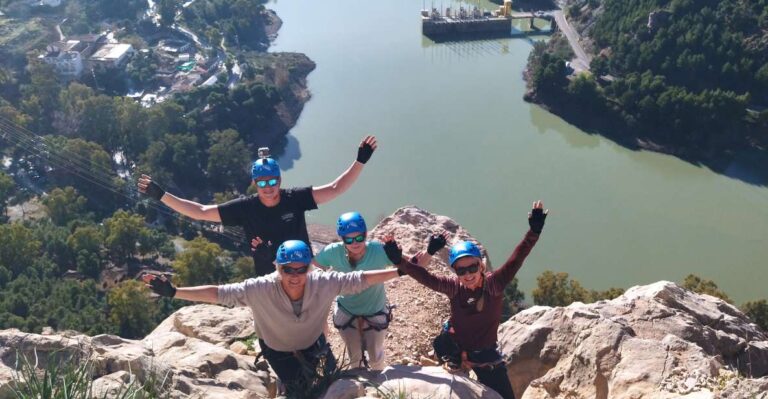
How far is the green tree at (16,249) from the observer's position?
66.6 feet

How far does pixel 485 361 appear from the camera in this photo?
4.40 meters

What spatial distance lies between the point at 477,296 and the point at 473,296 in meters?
0.02

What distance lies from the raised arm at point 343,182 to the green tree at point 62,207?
22.2 metres

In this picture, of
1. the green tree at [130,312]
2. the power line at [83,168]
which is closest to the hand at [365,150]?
the green tree at [130,312]

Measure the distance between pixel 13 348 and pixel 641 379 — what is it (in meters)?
4.19

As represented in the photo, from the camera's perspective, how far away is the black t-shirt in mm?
4953

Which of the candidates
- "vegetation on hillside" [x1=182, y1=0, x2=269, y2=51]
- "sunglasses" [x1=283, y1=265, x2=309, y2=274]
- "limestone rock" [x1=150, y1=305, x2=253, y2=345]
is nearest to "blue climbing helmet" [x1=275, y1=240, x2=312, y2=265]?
Answer: "sunglasses" [x1=283, y1=265, x2=309, y2=274]

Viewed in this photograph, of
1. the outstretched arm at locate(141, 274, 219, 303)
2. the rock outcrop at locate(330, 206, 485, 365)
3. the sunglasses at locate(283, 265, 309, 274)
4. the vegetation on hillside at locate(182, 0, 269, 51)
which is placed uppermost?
the sunglasses at locate(283, 265, 309, 274)

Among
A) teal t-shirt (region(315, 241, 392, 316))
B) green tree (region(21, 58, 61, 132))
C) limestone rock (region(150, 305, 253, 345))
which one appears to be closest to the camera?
teal t-shirt (region(315, 241, 392, 316))

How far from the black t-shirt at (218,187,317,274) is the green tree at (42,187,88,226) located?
2195cm

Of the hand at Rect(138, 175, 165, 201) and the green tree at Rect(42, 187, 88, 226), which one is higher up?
the hand at Rect(138, 175, 165, 201)

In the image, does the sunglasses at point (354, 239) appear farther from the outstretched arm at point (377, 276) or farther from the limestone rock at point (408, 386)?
the limestone rock at point (408, 386)

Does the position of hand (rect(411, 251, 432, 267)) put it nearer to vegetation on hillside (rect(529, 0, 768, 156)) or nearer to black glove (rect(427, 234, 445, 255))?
black glove (rect(427, 234, 445, 255))

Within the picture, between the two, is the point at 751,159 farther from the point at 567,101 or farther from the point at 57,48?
the point at 57,48
